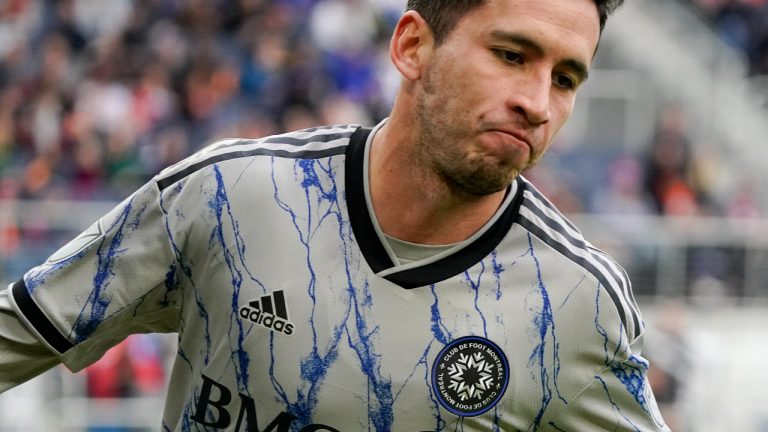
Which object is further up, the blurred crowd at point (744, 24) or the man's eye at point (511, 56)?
the blurred crowd at point (744, 24)

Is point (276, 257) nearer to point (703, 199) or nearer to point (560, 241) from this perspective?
point (560, 241)

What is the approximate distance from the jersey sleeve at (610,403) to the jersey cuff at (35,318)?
116 cm

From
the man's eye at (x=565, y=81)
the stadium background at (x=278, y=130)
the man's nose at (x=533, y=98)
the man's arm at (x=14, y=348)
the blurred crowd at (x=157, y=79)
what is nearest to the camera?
the man's nose at (x=533, y=98)

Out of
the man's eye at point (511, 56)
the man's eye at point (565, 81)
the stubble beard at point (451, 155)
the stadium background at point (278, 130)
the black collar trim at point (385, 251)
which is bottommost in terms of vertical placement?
the black collar trim at point (385, 251)

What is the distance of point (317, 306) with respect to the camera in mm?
3045

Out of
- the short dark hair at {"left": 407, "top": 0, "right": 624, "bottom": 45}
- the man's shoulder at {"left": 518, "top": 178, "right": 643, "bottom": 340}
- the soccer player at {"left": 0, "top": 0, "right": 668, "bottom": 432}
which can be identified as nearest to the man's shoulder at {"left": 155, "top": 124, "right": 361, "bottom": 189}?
the soccer player at {"left": 0, "top": 0, "right": 668, "bottom": 432}

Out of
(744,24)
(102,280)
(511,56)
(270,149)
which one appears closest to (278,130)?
(744,24)

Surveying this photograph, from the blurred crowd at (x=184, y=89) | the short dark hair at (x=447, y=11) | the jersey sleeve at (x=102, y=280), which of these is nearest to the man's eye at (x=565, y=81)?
the short dark hair at (x=447, y=11)

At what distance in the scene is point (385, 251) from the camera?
3.09 meters

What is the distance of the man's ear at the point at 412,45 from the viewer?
3.12m

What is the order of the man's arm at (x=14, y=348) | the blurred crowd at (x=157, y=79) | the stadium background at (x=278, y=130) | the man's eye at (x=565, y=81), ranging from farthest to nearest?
the blurred crowd at (x=157, y=79) < the stadium background at (x=278, y=130) < the man's arm at (x=14, y=348) < the man's eye at (x=565, y=81)

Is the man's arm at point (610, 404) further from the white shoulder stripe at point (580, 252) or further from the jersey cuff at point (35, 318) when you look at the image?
the jersey cuff at point (35, 318)

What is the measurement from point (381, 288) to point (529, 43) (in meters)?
0.65

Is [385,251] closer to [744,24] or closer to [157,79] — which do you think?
[157,79]
